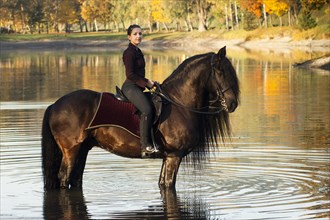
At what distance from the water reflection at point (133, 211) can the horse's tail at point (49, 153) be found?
28cm

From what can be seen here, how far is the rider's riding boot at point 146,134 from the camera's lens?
13.3 metres

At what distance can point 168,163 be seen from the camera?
1363 cm

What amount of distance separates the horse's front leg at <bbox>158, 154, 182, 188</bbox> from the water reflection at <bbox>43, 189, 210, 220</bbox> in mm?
115

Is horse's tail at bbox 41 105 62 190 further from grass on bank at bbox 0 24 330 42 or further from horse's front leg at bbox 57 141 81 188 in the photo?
grass on bank at bbox 0 24 330 42

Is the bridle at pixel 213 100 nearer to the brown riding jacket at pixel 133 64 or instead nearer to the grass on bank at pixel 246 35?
the brown riding jacket at pixel 133 64

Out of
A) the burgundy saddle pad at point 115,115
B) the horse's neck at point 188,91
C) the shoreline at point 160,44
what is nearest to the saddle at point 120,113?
the burgundy saddle pad at point 115,115

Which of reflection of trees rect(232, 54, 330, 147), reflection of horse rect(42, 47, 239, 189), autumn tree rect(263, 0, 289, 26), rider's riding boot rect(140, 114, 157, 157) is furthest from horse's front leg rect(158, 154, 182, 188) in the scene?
autumn tree rect(263, 0, 289, 26)

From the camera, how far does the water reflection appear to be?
12.2 meters

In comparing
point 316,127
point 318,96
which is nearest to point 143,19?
point 318,96

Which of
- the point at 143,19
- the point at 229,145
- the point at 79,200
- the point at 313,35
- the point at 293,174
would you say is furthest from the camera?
the point at 143,19

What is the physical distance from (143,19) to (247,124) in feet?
417

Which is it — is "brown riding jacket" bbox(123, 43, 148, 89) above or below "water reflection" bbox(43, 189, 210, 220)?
above

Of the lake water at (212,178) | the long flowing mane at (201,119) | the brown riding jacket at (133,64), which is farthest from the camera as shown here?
the long flowing mane at (201,119)

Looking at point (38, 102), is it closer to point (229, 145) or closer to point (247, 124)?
point (247, 124)
